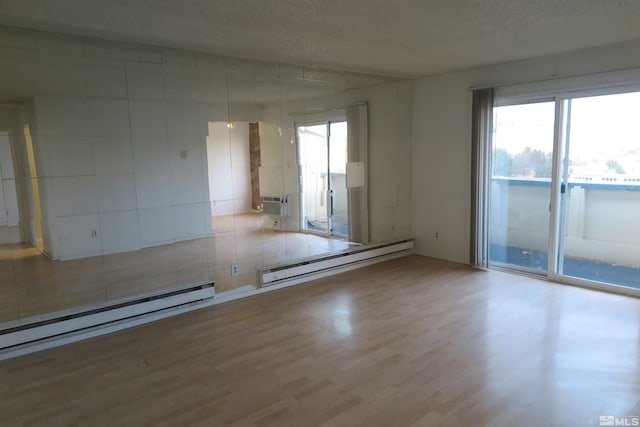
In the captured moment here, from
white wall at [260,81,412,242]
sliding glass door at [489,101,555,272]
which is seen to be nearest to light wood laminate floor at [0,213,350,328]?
white wall at [260,81,412,242]

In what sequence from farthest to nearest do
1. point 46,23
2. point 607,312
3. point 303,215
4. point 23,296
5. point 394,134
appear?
point 394,134 < point 303,215 < point 607,312 < point 23,296 < point 46,23

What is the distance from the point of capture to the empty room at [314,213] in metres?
2.96

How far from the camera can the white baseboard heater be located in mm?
5055

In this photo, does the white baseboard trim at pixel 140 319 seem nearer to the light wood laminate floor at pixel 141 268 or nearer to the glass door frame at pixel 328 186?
the light wood laminate floor at pixel 141 268

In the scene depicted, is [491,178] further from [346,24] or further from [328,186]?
[346,24]

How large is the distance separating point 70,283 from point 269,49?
3.04m

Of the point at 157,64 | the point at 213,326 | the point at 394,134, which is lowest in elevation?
the point at 213,326

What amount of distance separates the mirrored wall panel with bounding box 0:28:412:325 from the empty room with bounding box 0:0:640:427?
0.02 m

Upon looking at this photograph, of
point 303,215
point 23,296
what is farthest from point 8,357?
point 303,215

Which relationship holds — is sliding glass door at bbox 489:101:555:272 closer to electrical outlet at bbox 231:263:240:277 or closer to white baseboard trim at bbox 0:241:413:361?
white baseboard trim at bbox 0:241:413:361

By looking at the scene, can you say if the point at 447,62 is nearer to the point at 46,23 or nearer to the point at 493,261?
the point at 493,261

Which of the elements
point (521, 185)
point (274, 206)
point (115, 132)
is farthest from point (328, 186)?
point (115, 132)

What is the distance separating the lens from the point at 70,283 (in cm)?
400

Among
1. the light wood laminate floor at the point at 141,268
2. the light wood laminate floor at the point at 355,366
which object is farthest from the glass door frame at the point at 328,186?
the light wood laminate floor at the point at 355,366
